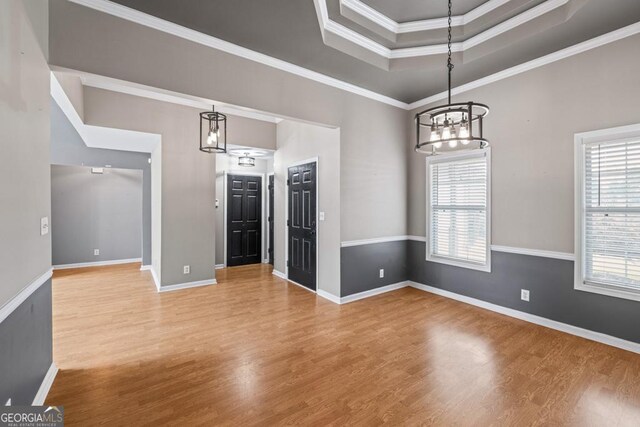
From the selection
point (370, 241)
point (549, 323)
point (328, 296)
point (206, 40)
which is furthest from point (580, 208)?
point (206, 40)

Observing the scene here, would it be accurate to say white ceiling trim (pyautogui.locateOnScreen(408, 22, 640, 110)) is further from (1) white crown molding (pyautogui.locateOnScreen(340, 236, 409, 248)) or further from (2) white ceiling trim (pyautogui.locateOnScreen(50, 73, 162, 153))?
(2) white ceiling trim (pyautogui.locateOnScreen(50, 73, 162, 153))

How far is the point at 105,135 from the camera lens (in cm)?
481

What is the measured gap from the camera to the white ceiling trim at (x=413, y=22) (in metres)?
2.93

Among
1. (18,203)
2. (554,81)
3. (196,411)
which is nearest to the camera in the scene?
(18,203)

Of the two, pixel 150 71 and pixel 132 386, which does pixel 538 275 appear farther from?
pixel 150 71

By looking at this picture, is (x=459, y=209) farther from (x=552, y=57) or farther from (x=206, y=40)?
(x=206, y=40)

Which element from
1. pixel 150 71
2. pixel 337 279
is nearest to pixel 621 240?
pixel 337 279

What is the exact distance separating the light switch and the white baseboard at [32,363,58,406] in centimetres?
108

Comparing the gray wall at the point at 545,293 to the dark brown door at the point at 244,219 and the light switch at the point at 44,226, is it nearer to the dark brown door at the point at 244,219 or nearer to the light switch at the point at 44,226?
the dark brown door at the point at 244,219

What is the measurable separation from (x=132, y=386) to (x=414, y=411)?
6.85 feet

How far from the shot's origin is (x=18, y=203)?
5.63 feet

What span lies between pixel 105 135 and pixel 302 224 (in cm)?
356

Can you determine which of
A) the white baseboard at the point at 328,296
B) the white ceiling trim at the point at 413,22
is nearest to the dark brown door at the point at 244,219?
the white baseboard at the point at 328,296

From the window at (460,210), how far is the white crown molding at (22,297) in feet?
14.6
